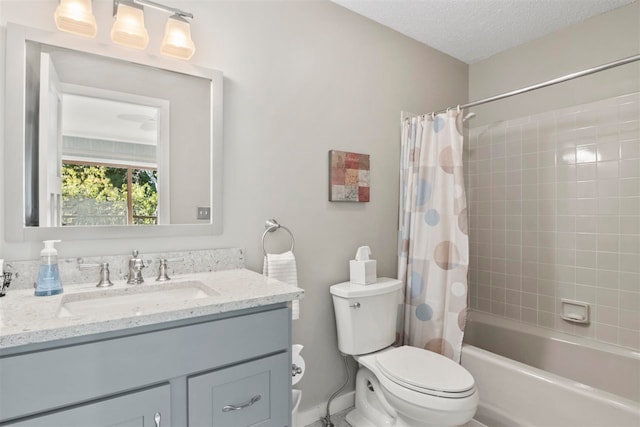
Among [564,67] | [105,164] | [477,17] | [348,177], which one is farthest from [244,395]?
[564,67]

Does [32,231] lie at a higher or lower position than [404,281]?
higher

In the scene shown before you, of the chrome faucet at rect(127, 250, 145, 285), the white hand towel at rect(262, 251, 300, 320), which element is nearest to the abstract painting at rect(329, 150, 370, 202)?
the white hand towel at rect(262, 251, 300, 320)

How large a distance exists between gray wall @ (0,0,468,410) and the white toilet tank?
12 centimetres

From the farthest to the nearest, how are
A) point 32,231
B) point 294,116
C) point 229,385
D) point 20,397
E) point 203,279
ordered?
point 294,116 → point 203,279 → point 32,231 → point 229,385 → point 20,397

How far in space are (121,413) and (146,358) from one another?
138mm

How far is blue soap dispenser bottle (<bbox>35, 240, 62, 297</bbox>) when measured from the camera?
3.59ft

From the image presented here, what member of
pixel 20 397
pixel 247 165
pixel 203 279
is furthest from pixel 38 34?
pixel 20 397

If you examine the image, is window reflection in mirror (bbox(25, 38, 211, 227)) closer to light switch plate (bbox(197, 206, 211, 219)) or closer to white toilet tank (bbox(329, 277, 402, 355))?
light switch plate (bbox(197, 206, 211, 219))

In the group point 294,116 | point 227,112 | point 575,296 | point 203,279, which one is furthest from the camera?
point 575,296

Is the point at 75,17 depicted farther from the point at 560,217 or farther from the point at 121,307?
the point at 560,217

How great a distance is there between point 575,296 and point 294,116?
81.8 inches

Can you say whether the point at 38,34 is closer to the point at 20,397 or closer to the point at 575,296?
the point at 20,397

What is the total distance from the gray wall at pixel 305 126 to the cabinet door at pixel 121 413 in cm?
63

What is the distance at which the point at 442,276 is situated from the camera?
1996 mm
